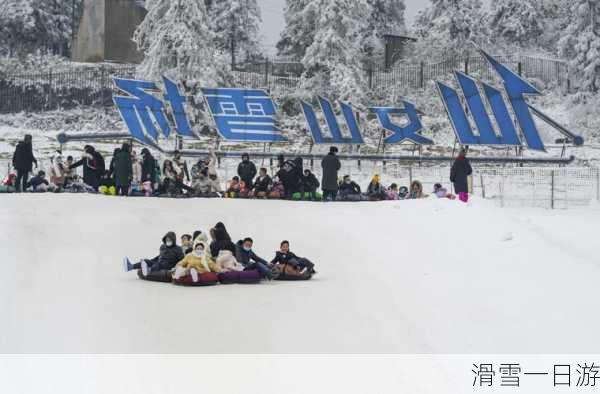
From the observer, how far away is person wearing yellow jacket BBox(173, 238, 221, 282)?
14586 millimetres

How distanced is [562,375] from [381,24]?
175 ft

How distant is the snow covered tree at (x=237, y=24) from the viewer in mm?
54375

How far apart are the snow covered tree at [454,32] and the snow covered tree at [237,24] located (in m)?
10.5

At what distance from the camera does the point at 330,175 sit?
2489 centimetres

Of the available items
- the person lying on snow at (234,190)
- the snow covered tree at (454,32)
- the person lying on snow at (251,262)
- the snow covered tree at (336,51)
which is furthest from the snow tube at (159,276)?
the snow covered tree at (454,32)

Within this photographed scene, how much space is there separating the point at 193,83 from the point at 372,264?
963 inches

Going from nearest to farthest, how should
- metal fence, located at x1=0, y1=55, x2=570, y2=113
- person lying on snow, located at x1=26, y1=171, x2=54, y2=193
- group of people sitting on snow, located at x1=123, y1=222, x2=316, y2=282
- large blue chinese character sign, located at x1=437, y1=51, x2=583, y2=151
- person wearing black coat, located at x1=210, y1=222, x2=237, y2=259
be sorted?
group of people sitting on snow, located at x1=123, y1=222, x2=316, y2=282
person wearing black coat, located at x1=210, y1=222, x2=237, y2=259
person lying on snow, located at x1=26, y1=171, x2=54, y2=193
large blue chinese character sign, located at x1=437, y1=51, x2=583, y2=151
metal fence, located at x1=0, y1=55, x2=570, y2=113

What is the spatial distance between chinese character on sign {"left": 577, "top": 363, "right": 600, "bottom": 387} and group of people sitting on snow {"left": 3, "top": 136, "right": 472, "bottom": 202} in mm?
14701

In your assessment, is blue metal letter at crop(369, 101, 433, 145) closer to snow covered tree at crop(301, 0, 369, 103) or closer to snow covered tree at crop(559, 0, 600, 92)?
snow covered tree at crop(301, 0, 369, 103)

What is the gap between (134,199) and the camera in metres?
23.7

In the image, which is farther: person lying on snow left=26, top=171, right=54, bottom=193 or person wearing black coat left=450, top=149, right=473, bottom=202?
person lying on snow left=26, top=171, right=54, bottom=193

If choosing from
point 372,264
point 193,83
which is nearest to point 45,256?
point 372,264

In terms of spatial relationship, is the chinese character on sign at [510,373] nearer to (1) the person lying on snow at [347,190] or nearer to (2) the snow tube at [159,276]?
(2) the snow tube at [159,276]

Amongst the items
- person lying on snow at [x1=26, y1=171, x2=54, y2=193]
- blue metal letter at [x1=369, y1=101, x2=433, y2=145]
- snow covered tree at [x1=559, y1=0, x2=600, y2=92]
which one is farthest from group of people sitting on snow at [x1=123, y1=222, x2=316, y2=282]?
snow covered tree at [x1=559, y1=0, x2=600, y2=92]
